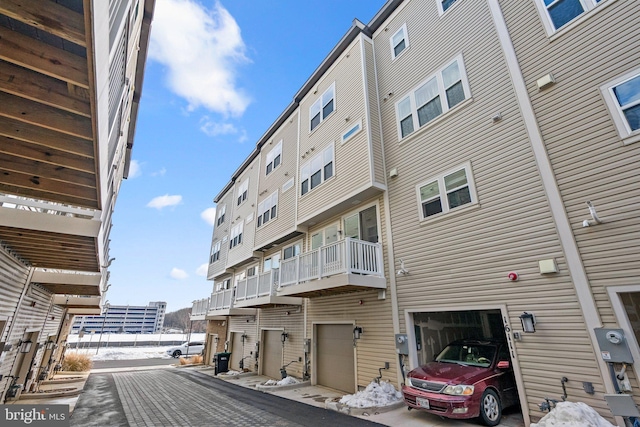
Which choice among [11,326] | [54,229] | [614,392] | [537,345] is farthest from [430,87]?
[11,326]

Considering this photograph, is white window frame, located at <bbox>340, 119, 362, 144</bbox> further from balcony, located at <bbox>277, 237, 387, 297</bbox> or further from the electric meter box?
the electric meter box

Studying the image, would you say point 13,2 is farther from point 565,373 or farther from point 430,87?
point 430,87

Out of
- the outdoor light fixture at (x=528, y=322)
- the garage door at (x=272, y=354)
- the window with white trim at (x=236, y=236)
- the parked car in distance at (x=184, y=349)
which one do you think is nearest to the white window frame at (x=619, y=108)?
the outdoor light fixture at (x=528, y=322)

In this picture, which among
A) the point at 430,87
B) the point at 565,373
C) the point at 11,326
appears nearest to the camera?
the point at 565,373

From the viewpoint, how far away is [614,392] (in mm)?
4844

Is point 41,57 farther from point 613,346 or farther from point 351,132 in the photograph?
point 351,132

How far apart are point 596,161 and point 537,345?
145 inches

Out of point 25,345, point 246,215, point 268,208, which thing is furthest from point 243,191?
point 25,345

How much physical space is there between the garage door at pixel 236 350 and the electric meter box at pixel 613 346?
16.1 meters

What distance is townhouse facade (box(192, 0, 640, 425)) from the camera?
17.7 feet

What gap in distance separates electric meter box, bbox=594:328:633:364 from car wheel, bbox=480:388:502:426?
210 cm

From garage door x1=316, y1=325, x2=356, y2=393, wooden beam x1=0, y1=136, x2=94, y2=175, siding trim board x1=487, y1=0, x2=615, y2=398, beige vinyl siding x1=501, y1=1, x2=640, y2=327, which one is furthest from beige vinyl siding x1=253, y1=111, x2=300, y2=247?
wooden beam x1=0, y1=136, x2=94, y2=175

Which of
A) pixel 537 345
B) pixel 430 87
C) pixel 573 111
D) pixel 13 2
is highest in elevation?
pixel 430 87

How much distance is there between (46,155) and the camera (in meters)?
3.50
